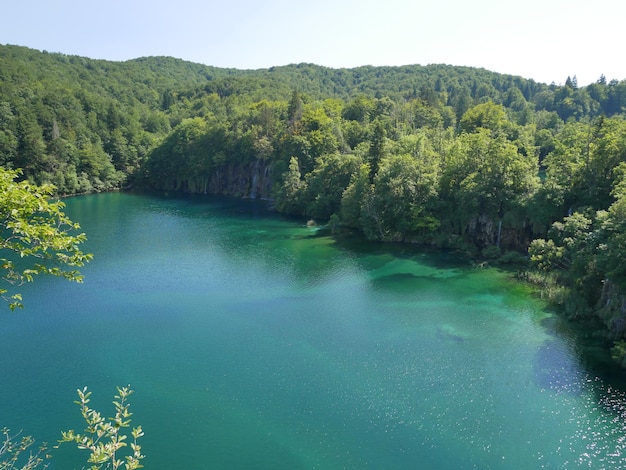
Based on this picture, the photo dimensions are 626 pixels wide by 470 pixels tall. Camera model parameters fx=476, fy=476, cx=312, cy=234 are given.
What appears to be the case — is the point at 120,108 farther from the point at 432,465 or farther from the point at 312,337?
the point at 432,465

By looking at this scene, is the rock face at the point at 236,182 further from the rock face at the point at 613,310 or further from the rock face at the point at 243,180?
the rock face at the point at 613,310

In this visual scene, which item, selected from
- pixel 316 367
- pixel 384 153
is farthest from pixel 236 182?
pixel 316 367

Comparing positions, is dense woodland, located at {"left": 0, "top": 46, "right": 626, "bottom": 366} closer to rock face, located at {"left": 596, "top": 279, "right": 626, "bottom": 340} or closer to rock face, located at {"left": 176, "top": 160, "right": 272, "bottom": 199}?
rock face, located at {"left": 596, "top": 279, "right": 626, "bottom": 340}

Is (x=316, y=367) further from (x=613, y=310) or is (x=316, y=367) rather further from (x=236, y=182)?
(x=236, y=182)

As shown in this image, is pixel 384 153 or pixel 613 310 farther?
pixel 384 153

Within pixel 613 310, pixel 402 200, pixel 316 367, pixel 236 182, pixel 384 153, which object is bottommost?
pixel 316 367

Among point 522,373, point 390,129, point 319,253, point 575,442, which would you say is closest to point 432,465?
point 575,442

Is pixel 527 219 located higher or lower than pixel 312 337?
higher
